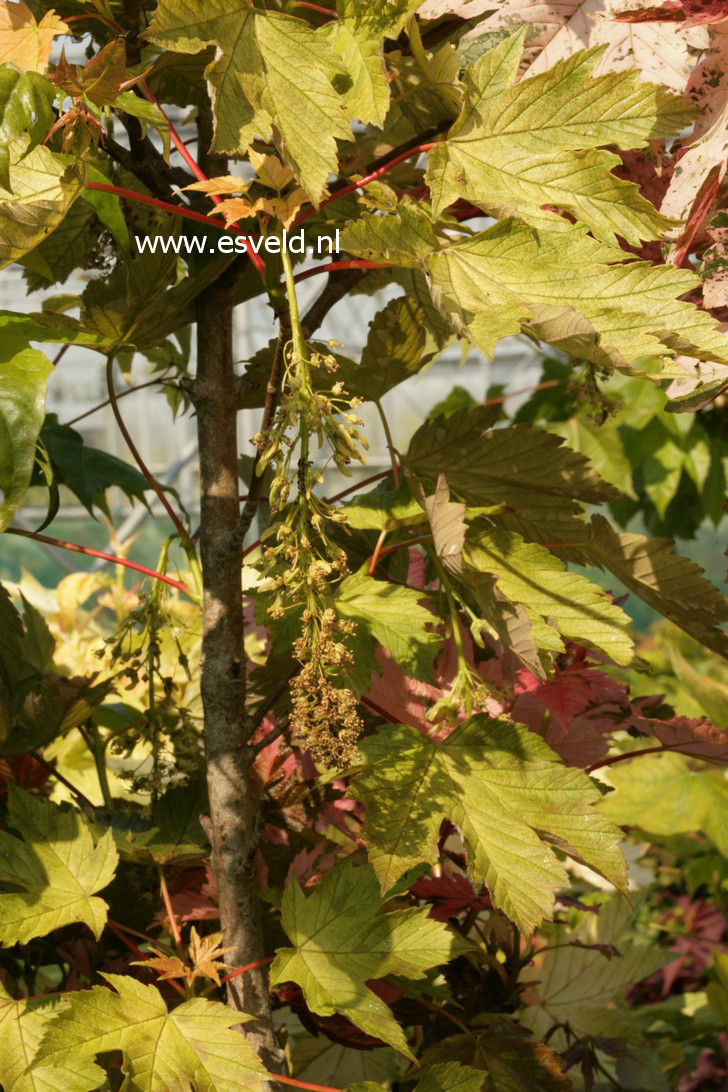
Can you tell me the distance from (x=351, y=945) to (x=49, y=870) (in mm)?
139

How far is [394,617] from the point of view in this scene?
452mm

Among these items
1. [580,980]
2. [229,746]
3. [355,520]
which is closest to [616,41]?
[355,520]

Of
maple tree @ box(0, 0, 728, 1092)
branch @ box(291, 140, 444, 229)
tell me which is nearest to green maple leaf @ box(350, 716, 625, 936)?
maple tree @ box(0, 0, 728, 1092)

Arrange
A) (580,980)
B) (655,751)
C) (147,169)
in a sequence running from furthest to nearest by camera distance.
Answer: (580,980)
(655,751)
(147,169)

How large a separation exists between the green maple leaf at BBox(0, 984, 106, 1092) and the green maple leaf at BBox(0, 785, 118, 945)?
0.03 m

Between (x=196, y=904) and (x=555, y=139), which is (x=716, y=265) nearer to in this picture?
(x=555, y=139)

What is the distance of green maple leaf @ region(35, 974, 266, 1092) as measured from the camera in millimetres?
399

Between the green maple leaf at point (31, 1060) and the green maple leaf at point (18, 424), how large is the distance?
21cm

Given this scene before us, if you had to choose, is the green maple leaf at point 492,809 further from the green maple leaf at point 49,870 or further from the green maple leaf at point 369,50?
the green maple leaf at point 369,50

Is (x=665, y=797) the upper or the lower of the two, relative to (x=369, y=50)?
lower

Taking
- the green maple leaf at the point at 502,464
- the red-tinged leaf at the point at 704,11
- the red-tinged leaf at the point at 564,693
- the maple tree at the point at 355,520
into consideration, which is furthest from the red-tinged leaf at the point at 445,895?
the red-tinged leaf at the point at 704,11

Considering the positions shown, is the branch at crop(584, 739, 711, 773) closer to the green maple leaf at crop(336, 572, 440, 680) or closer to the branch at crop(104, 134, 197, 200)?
the green maple leaf at crop(336, 572, 440, 680)

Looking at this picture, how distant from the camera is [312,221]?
0.52m

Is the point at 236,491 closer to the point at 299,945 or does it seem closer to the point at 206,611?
the point at 206,611
